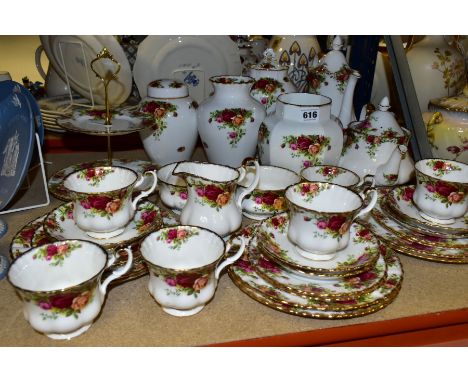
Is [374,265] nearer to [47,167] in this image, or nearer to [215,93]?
[215,93]

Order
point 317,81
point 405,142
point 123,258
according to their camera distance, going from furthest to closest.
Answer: point 317,81, point 405,142, point 123,258

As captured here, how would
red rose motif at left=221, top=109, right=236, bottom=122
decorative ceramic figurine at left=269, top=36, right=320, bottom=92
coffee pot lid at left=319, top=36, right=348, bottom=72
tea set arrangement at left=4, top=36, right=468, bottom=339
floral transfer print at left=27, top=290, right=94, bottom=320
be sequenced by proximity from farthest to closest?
1. decorative ceramic figurine at left=269, top=36, right=320, bottom=92
2. coffee pot lid at left=319, top=36, right=348, bottom=72
3. red rose motif at left=221, top=109, right=236, bottom=122
4. tea set arrangement at left=4, top=36, right=468, bottom=339
5. floral transfer print at left=27, top=290, right=94, bottom=320

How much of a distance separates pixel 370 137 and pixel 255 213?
1.24 ft

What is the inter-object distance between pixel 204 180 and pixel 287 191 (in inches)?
6.4

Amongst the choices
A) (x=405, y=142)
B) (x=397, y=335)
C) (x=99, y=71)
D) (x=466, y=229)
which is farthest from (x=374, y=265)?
(x=99, y=71)

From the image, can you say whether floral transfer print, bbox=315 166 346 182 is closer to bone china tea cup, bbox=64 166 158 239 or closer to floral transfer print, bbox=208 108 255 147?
floral transfer print, bbox=208 108 255 147

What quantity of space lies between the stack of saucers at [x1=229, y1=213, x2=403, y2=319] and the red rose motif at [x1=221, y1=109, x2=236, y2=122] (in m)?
0.35

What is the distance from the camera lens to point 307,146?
1.14 meters

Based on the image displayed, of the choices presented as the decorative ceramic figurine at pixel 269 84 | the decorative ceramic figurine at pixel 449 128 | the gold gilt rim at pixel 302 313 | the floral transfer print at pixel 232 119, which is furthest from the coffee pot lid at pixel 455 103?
the gold gilt rim at pixel 302 313

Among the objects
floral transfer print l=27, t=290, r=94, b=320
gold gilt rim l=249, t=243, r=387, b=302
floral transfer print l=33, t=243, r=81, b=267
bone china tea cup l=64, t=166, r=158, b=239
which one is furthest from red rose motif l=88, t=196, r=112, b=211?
gold gilt rim l=249, t=243, r=387, b=302

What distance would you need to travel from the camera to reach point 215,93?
124cm

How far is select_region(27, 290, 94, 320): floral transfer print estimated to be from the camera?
69cm

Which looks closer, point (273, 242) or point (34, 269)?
point (34, 269)

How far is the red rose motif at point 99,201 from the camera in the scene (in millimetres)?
885
